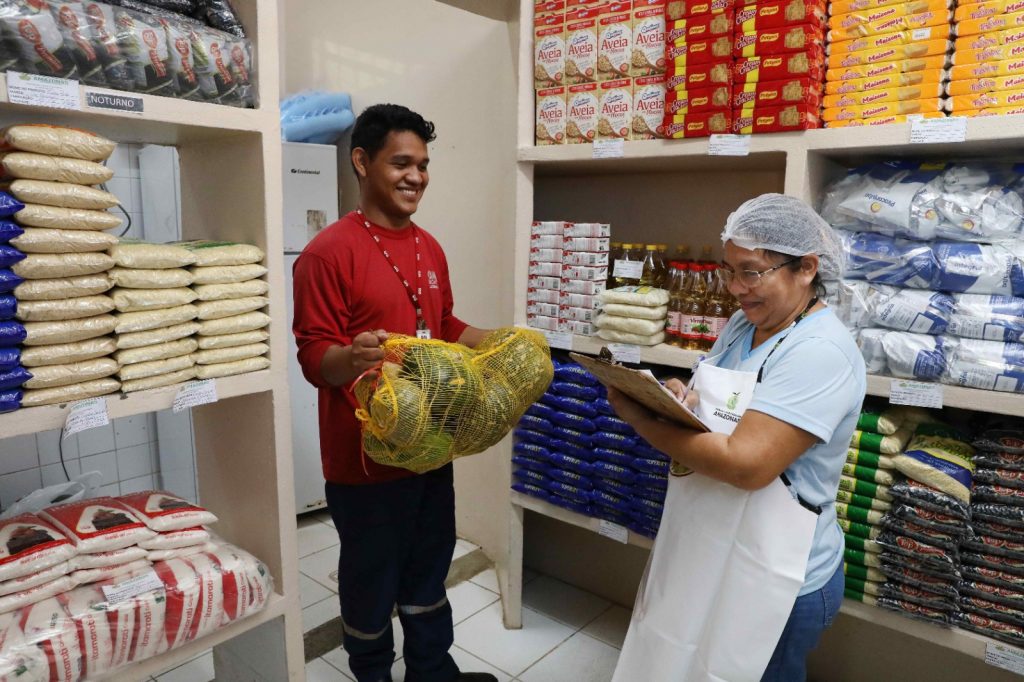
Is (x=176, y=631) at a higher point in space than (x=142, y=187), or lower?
lower

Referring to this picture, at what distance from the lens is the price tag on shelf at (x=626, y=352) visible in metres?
2.24

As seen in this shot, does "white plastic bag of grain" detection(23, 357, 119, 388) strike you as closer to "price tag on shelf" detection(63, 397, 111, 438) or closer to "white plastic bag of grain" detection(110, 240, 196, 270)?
"price tag on shelf" detection(63, 397, 111, 438)

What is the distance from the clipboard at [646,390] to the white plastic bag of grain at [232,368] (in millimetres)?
772

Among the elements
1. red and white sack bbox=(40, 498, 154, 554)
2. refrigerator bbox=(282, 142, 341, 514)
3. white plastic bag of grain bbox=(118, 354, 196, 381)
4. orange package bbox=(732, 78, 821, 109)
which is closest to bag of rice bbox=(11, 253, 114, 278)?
white plastic bag of grain bbox=(118, 354, 196, 381)

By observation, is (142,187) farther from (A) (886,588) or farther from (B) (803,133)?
(A) (886,588)

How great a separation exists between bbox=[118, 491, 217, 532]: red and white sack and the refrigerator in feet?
5.96

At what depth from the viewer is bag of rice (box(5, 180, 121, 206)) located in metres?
1.23

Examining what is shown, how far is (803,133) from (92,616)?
6.83ft

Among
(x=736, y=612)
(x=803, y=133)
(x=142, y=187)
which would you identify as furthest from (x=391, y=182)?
(x=142, y=187)

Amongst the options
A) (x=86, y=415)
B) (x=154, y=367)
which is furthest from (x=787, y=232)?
(x=86, y=415)

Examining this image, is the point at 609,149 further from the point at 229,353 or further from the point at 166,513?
the point at 166,513

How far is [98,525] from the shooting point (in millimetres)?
1473

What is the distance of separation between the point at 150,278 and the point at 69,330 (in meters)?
0.19

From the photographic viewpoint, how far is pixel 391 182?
196 cm
